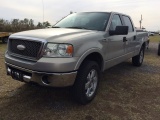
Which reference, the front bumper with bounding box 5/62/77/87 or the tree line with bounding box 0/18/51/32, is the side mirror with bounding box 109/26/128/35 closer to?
the front bumper with bounding box 5/62/77/87

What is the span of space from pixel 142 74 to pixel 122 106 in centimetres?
280

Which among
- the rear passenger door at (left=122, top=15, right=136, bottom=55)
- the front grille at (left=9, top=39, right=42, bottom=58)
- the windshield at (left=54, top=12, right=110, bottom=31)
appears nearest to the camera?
the front grille at (left=9, top=39, right=42, bottom=58)

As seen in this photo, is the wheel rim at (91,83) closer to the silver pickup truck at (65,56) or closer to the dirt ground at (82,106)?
the silver pickup truck at (65,56)

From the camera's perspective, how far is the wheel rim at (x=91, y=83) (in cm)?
395

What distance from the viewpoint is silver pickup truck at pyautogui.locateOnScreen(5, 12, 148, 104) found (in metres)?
3.34

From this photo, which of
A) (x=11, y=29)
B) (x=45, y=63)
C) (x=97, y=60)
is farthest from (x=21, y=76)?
(x=11, y=29)

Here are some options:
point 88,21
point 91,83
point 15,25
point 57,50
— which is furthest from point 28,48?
point 15,25

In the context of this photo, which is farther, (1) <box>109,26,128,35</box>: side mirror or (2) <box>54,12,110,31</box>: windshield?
(2) <box>54,12,110,31</box>: windshield

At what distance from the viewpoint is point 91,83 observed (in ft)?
13.4

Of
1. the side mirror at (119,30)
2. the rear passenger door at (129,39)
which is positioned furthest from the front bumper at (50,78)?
the rear passenger door at (129,39)

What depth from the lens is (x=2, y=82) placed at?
5066mm

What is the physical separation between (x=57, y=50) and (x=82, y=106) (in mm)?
1189

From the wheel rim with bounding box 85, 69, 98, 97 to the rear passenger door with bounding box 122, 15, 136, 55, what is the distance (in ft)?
6.32

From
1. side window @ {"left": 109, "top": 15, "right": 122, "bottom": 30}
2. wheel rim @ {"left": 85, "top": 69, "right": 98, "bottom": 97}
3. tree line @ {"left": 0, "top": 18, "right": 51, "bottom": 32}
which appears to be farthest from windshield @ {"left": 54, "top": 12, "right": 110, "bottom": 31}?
tree line @ {"left": 0, "top": 18, "right": 51, "bottom": 32}
